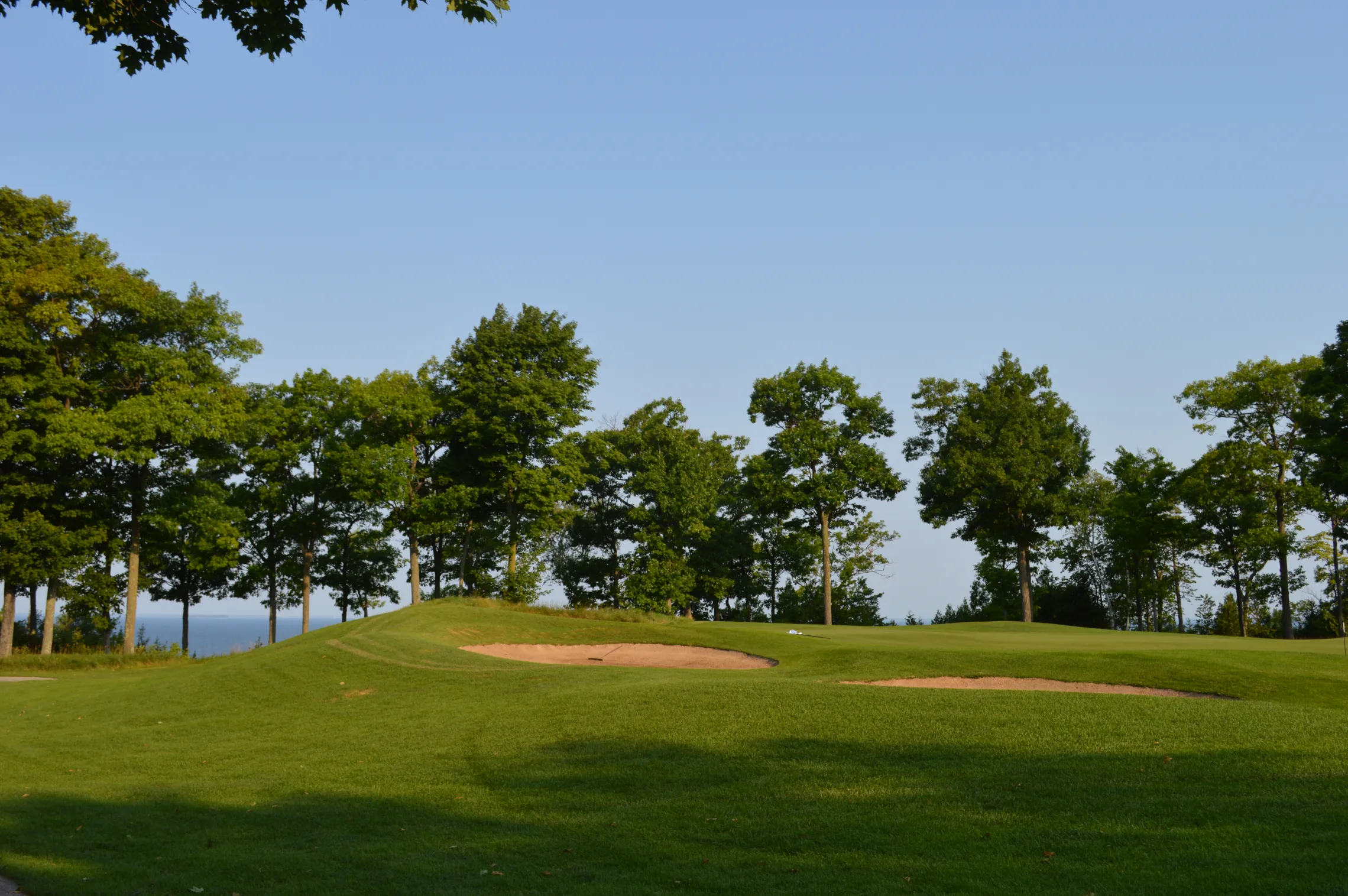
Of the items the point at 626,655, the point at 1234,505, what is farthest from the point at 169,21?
the point at 1234,505

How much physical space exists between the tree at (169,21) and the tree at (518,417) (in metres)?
35.6

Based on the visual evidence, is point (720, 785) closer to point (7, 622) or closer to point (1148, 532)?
point (7, 622)

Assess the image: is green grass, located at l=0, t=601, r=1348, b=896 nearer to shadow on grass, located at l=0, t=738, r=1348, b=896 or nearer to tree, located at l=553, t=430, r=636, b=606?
shadow on grass, located at l=0, t=738, r=1348, b=896

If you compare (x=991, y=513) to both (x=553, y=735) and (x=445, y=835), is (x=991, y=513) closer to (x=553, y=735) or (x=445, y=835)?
(x=553, y=735)

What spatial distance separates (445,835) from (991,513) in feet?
139

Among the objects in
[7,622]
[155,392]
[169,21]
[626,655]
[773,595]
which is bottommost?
[626,655]

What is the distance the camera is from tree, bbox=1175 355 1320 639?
41.7 meters

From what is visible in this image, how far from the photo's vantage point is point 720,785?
1056cm

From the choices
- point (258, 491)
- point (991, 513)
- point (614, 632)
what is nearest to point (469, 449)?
point (258, 491)

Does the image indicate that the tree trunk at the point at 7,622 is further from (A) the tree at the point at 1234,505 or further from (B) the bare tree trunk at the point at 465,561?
(A) the tree at the point at 1234,505

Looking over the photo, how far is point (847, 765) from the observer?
10.8m

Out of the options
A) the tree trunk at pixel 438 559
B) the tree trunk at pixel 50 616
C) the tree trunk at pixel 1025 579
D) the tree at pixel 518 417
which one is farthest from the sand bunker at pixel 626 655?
the tree trunk at pixel 1025 579

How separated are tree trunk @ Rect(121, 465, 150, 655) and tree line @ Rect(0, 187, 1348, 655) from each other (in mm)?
136

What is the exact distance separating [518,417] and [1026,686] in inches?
1252
